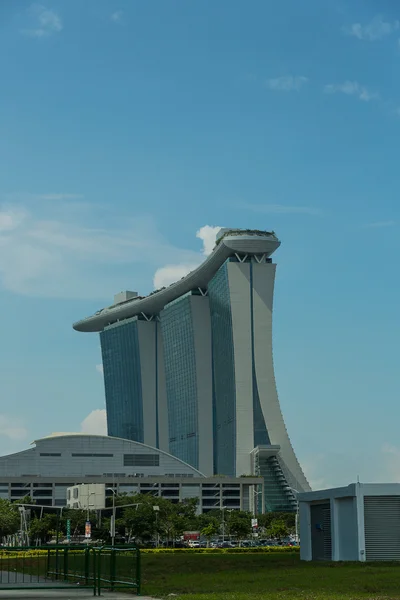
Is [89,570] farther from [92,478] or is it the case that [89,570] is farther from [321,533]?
[92,478]

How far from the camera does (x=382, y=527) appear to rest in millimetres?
64688

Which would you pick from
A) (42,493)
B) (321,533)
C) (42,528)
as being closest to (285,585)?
(321,533)

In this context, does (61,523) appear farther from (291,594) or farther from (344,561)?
(291,594)

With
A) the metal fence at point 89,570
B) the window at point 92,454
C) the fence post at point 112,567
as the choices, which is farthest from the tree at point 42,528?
the fence post at point 112,567

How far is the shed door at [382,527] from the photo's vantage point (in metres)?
64.2

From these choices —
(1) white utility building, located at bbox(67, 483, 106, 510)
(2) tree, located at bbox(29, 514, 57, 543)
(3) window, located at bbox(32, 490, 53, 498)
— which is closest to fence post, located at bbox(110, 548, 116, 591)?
(1) white utility building, located at bbox(67, 483, 106, 510)

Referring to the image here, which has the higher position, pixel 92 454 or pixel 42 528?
pixel 92 454

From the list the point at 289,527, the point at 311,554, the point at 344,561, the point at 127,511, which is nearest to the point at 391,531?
the point at 344,561

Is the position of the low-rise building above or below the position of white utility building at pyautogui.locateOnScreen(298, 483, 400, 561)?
above

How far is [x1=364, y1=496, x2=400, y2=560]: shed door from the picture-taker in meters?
64.2

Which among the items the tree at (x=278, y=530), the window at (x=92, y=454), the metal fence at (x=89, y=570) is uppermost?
the window at (x=92, y=454)

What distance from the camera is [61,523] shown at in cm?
14400

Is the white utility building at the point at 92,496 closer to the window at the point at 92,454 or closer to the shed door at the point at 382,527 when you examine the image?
the shed door at the point at 382,527

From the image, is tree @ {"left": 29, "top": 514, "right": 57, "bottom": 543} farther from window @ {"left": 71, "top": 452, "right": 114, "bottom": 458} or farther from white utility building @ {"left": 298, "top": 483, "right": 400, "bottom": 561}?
white utility building @ {"left": 298, "top": 483, "right": 400, "bottom": 561}
